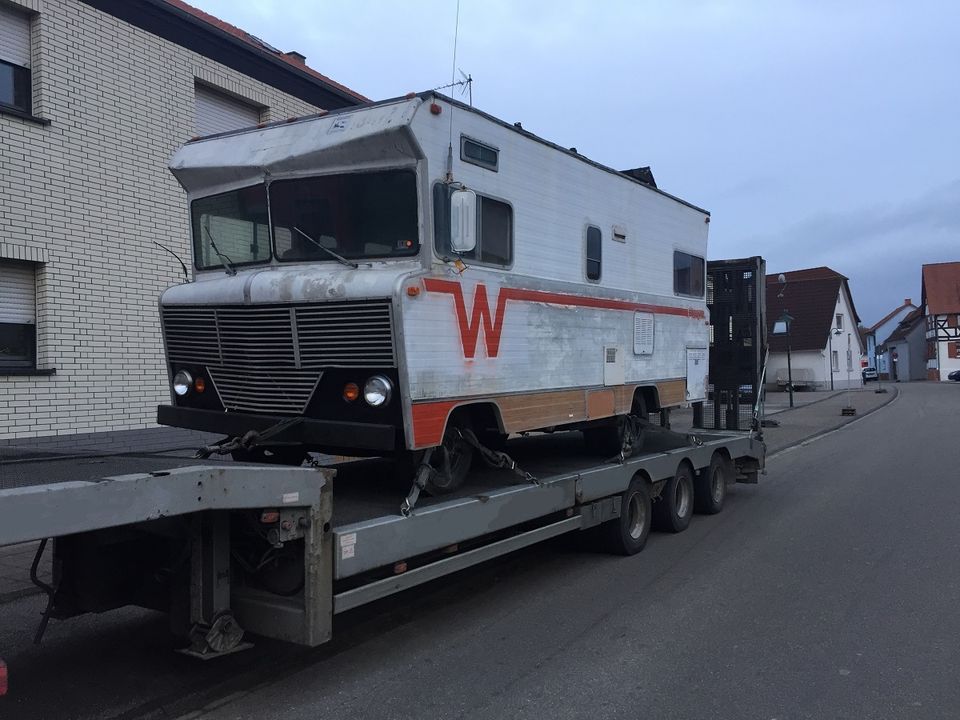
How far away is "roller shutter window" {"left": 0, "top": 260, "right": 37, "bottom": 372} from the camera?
348 inches

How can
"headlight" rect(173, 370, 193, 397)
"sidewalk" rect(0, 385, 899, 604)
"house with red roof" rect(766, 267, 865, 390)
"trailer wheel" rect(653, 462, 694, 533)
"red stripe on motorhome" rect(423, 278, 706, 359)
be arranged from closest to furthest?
"red stripe on motorhome" rect(423, 278, 706, 359), "headlight" rect(173, 370, 193, 397), "sidewalk" rect(0, 385, 899, 604), "trailer wheel" rect(653, 462, 694, 533), "house with red roof" rect(766, 267, 865, 390)

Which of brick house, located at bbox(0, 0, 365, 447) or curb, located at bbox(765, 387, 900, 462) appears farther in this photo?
curb, located at bbox(765, 387, 900, 462)

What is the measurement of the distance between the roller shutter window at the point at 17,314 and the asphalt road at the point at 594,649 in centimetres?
378

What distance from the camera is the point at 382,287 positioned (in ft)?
16.5

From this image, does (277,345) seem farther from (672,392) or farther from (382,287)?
(672,392)

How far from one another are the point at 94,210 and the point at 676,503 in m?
7.59

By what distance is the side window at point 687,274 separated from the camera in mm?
9188

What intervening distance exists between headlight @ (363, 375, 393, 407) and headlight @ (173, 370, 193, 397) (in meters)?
1.69

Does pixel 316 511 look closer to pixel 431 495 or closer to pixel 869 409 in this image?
pixel 431 495

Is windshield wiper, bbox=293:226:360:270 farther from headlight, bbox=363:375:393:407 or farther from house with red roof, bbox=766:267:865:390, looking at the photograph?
house with red roof, bbox=766:267:865:390

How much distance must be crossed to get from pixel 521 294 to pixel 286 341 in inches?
77.0

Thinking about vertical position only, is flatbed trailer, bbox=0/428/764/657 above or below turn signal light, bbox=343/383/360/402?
below

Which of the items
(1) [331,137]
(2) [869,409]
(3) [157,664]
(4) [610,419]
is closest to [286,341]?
(1) [331,137]

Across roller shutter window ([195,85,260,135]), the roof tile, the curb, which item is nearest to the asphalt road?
roller shutter window ([195,85,260,135])
